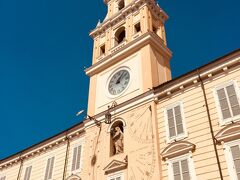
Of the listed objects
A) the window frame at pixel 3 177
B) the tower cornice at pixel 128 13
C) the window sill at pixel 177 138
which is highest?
the tower cornice at pixel 128 13

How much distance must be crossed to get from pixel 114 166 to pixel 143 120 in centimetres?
385

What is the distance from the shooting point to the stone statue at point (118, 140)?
883 inches

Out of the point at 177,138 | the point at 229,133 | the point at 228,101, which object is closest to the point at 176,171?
the point at 177,138

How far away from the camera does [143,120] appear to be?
71.1 ft

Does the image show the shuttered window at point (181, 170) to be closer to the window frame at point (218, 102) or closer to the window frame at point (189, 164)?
the window frame at point (189, 164)

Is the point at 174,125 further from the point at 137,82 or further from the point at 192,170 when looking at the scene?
the point at 137,82

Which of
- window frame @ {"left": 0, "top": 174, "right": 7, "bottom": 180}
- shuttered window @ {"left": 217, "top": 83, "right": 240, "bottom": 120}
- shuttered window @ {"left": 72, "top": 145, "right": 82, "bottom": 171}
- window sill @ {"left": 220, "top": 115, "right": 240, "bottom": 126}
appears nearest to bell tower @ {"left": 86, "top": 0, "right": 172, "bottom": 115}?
shuttered window @ {"left": 72, "top": 145, "right": 82, "bottom": 171}

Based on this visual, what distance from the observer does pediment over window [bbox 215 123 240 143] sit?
16.9 meters

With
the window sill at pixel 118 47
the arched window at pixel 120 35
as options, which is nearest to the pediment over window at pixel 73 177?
the window sill at pixel 118 47

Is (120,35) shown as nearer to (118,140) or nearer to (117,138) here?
(117,138)

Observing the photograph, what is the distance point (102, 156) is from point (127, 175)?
3.07 m

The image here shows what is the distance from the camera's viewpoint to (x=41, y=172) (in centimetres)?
2812

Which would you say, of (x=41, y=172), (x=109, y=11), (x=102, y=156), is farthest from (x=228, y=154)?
(x=109, y=11)

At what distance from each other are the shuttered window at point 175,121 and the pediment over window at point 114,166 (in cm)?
392
